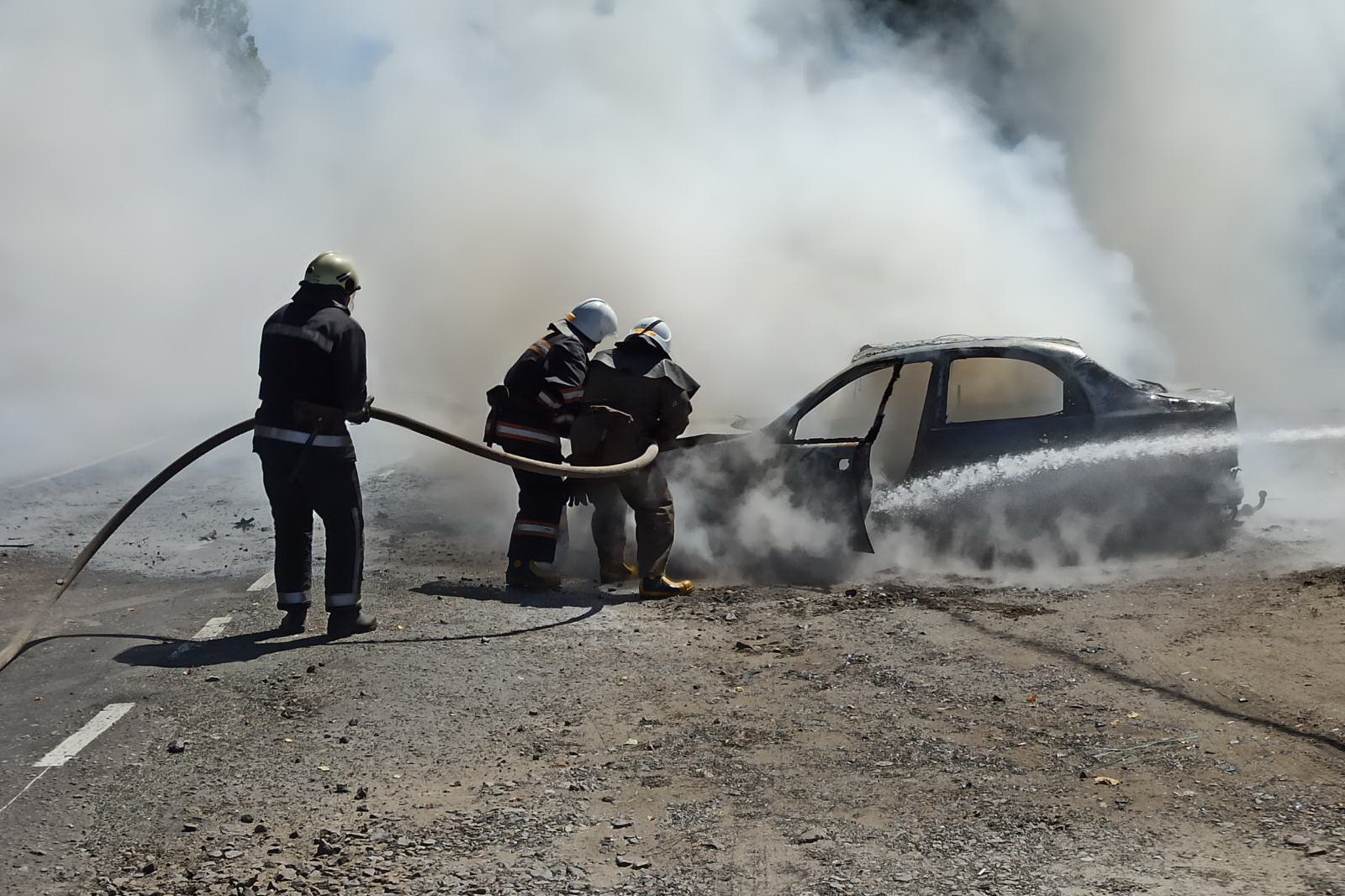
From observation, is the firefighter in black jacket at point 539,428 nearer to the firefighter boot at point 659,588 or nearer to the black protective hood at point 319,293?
the firefighter boot at point 659,588

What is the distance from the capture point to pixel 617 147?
Result: 21859 millimetres

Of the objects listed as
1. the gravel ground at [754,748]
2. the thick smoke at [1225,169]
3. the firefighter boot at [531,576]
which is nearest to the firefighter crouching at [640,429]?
the gravel ground at [754,748]

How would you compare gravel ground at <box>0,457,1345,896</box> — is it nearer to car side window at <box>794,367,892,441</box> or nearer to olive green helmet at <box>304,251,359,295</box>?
car side window at <box>794,367,892,441</box>

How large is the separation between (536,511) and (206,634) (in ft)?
6.80

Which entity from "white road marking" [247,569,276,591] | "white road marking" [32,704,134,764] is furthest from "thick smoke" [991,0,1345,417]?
"white road marking" [32,704,134,764]

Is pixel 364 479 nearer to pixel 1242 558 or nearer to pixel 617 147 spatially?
pixel 1242 558

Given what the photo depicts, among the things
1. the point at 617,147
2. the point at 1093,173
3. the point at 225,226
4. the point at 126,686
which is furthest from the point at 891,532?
the point at 225,226

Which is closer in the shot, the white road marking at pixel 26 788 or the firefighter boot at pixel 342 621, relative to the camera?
the white road marking at pixel 26 788

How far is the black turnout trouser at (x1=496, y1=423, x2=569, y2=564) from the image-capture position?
8305mm

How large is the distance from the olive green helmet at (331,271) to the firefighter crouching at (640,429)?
1.77 meters

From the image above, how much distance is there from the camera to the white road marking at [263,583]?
831cm

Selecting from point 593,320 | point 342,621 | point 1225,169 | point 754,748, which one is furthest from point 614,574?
point 1225,169

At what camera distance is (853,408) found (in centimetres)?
990

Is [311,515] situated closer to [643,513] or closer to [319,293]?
[319,293]
